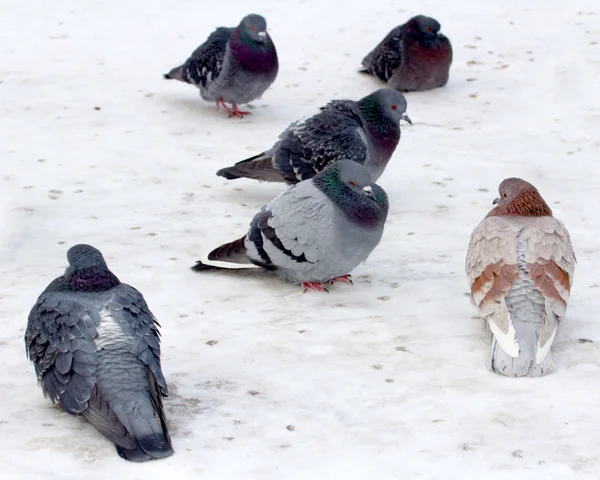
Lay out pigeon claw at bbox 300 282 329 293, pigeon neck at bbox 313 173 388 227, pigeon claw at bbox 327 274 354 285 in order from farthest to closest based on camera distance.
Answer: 1. pigeon claw at bbox 327 274 354 285
2. pigeon claw at bbox 300 282 329 293
3. pigeon neck at bbox 313 173 388 227

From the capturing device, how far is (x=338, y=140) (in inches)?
291

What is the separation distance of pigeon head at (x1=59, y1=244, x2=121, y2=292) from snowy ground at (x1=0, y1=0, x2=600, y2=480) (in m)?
0.56

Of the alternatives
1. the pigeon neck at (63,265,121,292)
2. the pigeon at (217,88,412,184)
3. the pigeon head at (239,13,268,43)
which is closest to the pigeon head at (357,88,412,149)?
the pigeon at (217,88,412,184)

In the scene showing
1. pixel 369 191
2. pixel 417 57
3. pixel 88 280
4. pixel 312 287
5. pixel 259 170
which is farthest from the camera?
pixel 417 57

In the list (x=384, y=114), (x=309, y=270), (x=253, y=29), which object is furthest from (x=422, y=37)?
(x=309, y=270)

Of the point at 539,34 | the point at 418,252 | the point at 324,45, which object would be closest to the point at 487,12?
the point at 539,34

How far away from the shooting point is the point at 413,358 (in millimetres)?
5180

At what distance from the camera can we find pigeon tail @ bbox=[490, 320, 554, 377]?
4.84 metres

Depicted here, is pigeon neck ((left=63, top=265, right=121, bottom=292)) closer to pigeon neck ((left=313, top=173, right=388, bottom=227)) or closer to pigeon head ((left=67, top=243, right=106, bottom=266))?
pigeon head ((left=67, top=243, right=106, bottom=266))

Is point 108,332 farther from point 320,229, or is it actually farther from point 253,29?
point 253,29

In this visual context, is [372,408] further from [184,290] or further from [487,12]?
[487,12]

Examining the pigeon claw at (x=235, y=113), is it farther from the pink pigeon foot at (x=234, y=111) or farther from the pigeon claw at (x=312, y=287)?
the pigeon claw at (x=312, y=287)

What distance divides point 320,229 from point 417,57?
5.11 meters

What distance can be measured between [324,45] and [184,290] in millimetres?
6375
